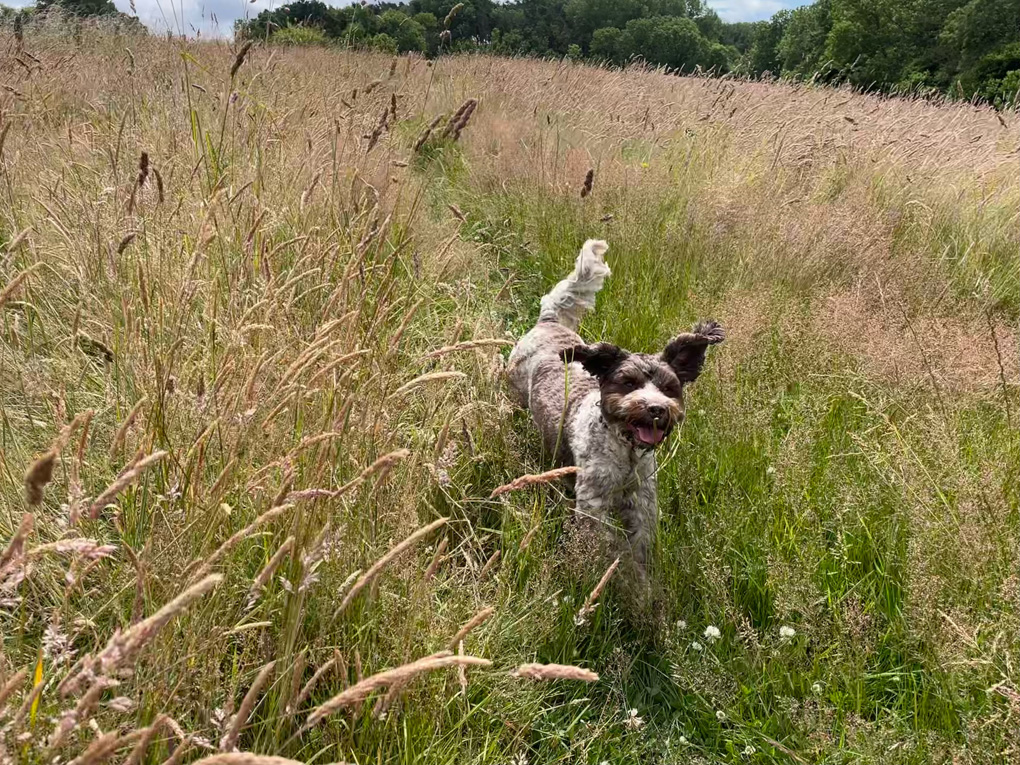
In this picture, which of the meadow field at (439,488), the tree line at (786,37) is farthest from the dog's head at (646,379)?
the tree line at (786,37)

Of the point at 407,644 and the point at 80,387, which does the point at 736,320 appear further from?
the point at 80,387

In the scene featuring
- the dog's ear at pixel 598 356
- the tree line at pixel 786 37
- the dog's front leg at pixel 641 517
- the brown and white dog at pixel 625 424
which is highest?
the tree line at pixel 786 37

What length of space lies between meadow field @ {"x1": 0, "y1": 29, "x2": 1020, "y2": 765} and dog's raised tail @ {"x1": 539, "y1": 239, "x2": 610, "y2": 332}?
11.7 inches

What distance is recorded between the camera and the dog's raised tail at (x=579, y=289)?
4117 mm

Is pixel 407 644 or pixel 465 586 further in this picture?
pixel 465 586

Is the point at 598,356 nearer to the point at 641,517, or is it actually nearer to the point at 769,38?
the point at 641,517

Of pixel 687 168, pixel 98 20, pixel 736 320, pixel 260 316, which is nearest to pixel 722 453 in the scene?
pixel 736 320

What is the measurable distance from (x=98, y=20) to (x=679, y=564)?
11.5 meters

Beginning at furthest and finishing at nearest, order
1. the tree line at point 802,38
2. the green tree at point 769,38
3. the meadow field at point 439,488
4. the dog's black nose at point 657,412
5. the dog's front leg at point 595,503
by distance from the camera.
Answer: the green tree at point 769,38 → the tree line at point 802,38 → the dog's front leg at point 595,503 → the dog's black nose at point 657,412 → the meadow field at point 439,488

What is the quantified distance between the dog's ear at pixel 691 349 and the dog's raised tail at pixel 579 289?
3.44 ft

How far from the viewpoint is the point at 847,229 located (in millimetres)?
5051

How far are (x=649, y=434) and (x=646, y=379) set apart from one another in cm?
28

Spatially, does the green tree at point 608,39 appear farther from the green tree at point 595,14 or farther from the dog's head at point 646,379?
the dog's head at point 646,379

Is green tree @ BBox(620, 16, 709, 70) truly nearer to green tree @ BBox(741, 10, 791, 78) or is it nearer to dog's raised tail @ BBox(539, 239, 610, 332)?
green tree @ BBox(741, 10, 791, 78)
